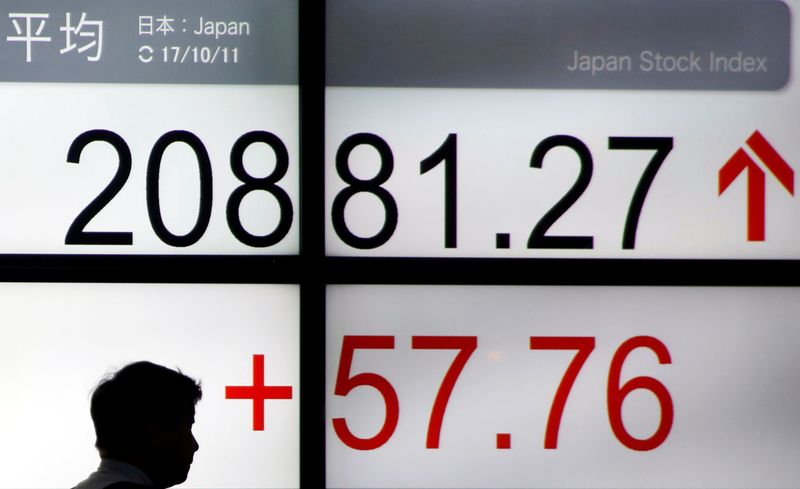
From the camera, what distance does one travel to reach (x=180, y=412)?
90.0 inches

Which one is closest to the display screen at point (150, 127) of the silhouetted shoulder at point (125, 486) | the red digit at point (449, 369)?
the red digit at point (449, 369)

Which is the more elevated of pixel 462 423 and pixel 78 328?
pixel 78 328

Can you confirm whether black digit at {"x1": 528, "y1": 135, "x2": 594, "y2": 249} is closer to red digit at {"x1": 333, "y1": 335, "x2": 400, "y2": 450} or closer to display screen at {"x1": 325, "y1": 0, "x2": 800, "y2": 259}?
display screen at {"x1": 325, "y1": 0, "x2": 800, "y2": 259}

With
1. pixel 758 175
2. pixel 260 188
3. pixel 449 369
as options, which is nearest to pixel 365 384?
pixel 449 369

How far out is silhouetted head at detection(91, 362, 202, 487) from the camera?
223 cm

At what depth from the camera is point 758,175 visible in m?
3.21

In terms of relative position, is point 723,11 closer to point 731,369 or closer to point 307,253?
point 731,369

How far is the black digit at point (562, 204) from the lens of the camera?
3188mm

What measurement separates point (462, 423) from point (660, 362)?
2.01 feet

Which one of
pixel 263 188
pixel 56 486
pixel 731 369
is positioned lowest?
pixel 56 486

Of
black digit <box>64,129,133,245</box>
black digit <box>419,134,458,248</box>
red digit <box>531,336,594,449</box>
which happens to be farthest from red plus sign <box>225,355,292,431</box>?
red digit <box>531,336,594,449</box>

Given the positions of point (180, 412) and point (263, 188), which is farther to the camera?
point (263, 188)

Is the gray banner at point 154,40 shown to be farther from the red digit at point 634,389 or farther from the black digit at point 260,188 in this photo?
the red digit at point 634,389

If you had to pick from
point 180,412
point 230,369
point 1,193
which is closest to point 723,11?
point 230,369
